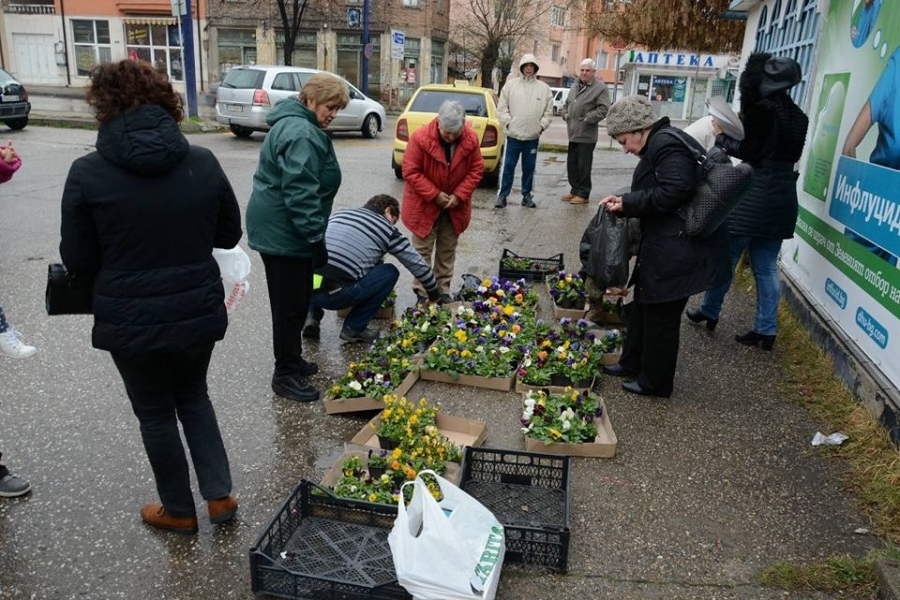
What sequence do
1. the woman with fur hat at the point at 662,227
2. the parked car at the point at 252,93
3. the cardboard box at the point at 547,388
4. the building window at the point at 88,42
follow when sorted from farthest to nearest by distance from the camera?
the building window at the point at 88,42 → the parked car at the point at 252,93 → the cardboard box at the point at 547,388 → the woman with fur hat at the point at 662,227

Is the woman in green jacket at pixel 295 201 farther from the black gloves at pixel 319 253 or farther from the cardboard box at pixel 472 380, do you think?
the cardboard box at pixel 472 380

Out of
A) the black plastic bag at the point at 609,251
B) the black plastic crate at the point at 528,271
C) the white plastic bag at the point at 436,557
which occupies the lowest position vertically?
the black plastic crate at the point at 528,271

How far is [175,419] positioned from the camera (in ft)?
9.54

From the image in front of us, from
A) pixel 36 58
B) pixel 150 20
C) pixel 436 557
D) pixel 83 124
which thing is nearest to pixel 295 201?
pixel 436 557

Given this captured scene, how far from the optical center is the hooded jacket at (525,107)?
9.95 meters

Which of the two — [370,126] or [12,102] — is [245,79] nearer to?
[370,126]

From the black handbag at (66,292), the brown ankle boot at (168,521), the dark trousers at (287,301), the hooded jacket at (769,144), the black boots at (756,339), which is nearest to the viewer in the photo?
the black handbag at (66,292)

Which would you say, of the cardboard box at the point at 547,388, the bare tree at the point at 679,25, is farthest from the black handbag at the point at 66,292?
the bare tree at the point at 679,25

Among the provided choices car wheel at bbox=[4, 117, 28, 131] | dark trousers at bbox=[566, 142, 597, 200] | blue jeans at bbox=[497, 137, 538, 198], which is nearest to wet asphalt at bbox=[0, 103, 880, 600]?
blue jeans at bbox=[497, 137, 538, 198]

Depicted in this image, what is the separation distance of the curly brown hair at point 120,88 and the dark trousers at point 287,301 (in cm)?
158

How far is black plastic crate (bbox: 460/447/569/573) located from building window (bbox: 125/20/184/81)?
121ft

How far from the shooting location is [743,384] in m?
4.73

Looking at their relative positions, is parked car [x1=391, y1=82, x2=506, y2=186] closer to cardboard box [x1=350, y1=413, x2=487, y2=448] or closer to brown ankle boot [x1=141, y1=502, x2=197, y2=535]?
cardboard box [x1=350, y1=413, x2=487, y2=448]

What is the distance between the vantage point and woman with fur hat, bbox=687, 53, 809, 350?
15.4 ft
